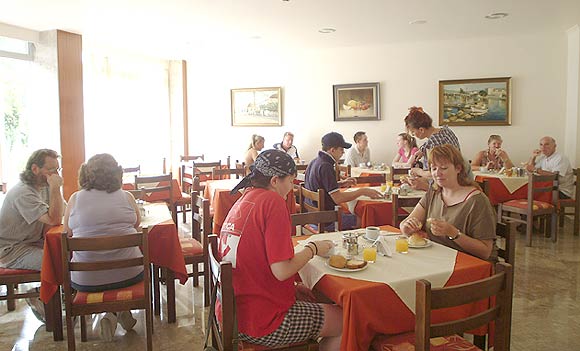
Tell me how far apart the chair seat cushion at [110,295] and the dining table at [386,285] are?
108 cm

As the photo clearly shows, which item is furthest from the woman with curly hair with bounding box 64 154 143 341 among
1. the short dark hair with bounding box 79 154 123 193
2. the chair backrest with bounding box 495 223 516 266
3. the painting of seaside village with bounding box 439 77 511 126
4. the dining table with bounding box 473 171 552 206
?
the painting of seaside village with bounding box 439 77 511 126

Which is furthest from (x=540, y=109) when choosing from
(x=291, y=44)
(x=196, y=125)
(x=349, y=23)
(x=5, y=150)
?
(x=5, y=150)

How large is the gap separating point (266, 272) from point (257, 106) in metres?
7.14

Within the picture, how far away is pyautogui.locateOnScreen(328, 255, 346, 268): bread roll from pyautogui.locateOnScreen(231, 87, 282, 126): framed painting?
675 cm

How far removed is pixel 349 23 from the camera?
638 centimetres

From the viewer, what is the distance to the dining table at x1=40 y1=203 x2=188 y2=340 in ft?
9.45

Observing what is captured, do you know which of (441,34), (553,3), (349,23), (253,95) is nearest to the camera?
(553,3)

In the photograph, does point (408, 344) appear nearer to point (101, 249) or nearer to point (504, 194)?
point (101, 249)

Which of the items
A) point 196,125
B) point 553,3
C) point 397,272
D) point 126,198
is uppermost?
point 553,3

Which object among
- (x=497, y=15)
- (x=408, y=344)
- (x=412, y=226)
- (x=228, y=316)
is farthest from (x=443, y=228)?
(x=497, y=15)

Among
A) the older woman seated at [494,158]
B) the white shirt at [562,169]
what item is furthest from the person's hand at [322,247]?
the older woman seated at [494,158]

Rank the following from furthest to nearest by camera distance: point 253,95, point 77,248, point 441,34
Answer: point 253,95 → point 441,34 → point 77,248

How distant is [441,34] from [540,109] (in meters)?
1.97

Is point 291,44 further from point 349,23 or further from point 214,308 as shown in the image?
point 214,308
